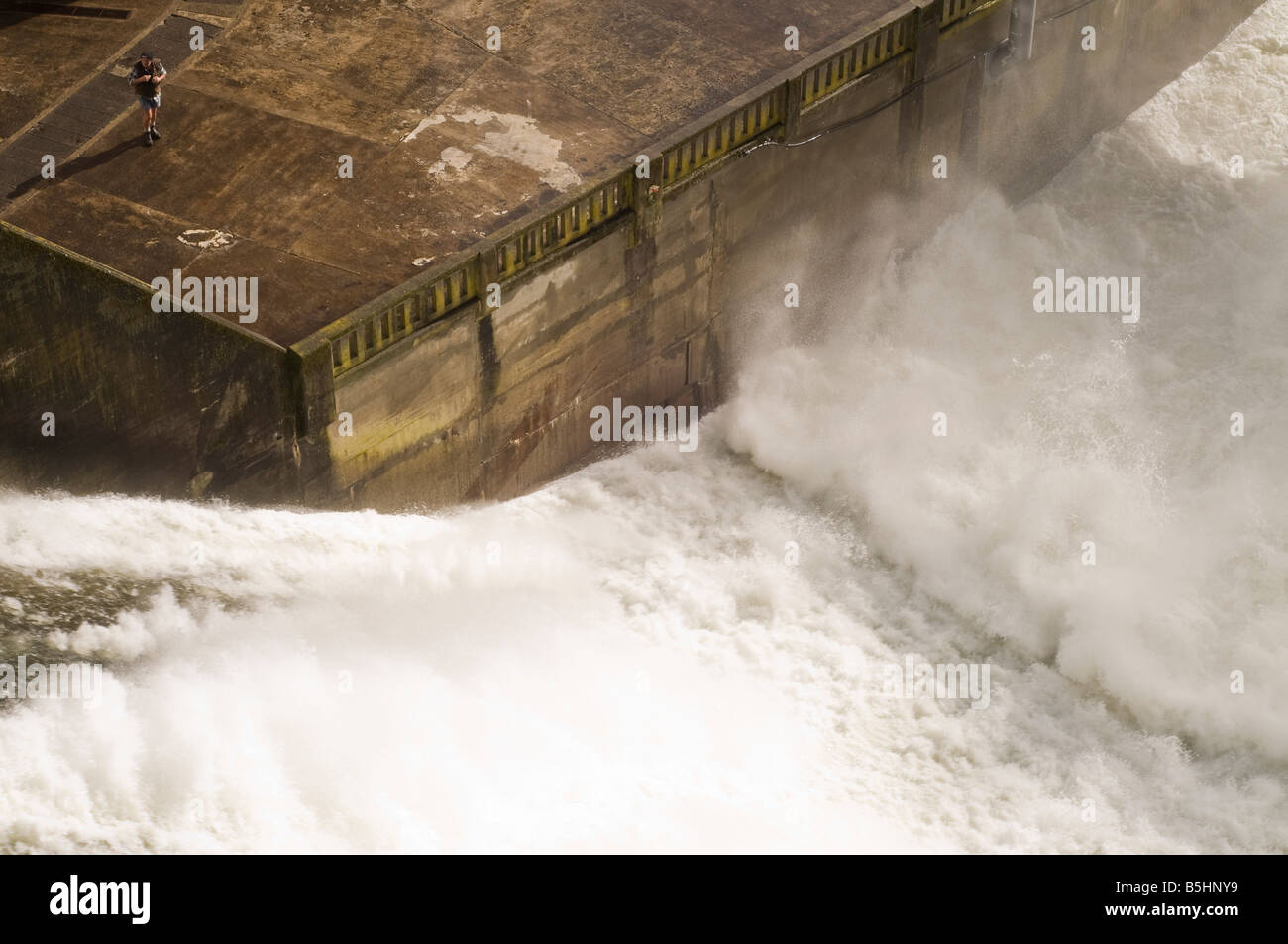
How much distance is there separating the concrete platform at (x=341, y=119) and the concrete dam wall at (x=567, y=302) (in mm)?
597

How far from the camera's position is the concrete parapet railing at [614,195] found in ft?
88.9

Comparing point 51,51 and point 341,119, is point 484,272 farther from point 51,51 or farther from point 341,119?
point 51,51

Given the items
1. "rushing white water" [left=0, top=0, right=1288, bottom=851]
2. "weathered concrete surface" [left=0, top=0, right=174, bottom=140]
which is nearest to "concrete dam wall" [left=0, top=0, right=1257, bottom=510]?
"rushing white water" [left=0, top=0, right=1288, bottom=851]

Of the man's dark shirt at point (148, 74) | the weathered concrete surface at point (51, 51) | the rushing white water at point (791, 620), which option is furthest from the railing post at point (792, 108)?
the weathered concrete surface at point (51, 51)

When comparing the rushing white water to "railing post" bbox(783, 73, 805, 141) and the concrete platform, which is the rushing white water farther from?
the concrete platform

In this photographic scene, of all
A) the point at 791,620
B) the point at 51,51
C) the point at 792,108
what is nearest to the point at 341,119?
the point at 51,51

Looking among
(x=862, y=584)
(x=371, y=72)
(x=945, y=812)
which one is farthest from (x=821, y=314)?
(x=945, y=812)

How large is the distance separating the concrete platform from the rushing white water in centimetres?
409

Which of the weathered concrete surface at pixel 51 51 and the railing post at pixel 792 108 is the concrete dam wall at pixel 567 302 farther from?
the weathered concrete surface at pixel 51 51

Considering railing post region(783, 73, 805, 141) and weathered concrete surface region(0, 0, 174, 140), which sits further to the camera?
railing post region(783, 73, 805, 141)

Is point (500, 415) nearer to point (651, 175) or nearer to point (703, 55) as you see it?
point (651, 175)

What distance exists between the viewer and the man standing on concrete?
29812 mm

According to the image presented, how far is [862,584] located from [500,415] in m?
6.04

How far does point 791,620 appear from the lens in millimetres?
29281
